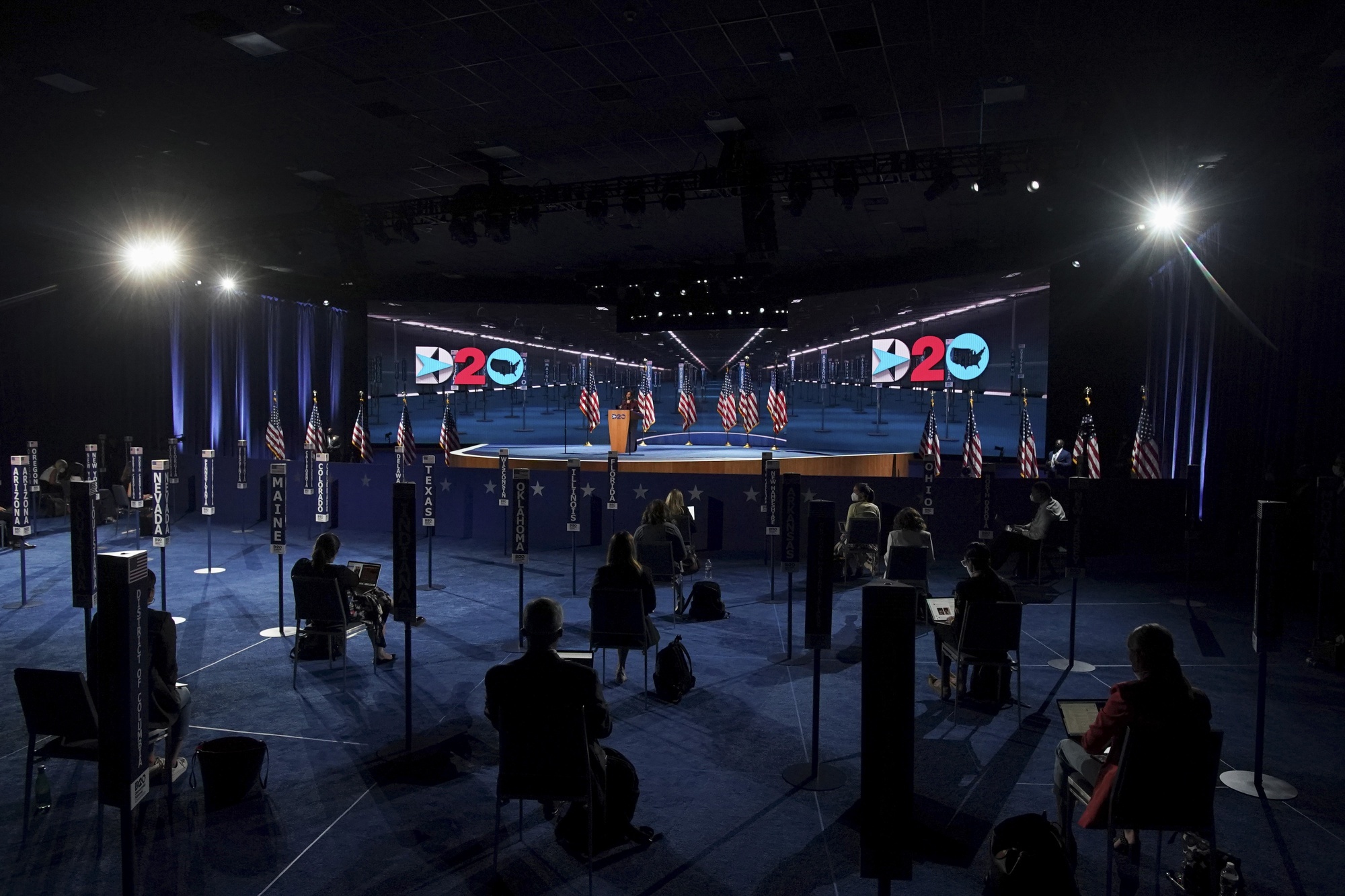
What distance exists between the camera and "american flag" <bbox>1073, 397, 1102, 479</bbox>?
13.1m

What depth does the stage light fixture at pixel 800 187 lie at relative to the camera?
394 inches

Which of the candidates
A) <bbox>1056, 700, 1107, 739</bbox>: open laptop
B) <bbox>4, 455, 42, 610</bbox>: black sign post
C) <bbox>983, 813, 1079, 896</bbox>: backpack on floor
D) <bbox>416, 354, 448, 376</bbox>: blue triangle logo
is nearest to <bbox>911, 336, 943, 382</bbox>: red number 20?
<bbox>416, 354, 448, 376</bbox>: blue triangle logo

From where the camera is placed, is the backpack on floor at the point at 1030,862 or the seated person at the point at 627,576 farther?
the seated person at the point at 627,576

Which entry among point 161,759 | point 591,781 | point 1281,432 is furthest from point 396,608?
point 1281,432

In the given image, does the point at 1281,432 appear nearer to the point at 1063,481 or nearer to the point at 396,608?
the point at 1063,481

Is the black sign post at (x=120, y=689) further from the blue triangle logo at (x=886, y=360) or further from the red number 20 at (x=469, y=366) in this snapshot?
the red number 20 at (x=469, y=366)

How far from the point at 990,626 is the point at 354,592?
510 cm

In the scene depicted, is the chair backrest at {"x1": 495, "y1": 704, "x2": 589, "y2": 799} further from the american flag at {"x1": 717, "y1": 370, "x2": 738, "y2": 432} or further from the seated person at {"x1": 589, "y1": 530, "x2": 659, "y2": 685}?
the american flag at {"x1": 717, "y1": 370, "x2": 738, "y2": 432}

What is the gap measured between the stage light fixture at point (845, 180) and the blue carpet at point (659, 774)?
511 cm

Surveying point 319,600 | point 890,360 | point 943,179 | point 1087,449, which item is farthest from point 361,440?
point 1087,449

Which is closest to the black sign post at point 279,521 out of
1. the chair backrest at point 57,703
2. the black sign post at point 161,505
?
the black sign post at point 161,505

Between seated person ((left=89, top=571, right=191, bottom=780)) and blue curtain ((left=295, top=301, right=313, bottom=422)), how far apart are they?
17913 millimetres

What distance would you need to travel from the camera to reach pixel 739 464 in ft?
59.1

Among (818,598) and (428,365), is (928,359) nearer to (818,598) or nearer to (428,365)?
(428,365)
